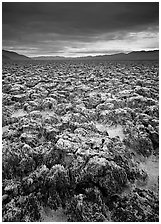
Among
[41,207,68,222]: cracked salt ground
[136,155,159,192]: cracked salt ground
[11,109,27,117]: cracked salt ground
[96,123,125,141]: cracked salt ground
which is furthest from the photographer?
[11,109,27,117]: cracked salt ground

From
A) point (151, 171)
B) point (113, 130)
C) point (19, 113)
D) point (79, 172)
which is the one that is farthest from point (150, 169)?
point (19, 113)

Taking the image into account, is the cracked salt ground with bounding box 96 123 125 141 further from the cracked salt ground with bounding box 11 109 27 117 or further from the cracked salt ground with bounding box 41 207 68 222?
the cracked salt ground with bounding box 11 109 27 117

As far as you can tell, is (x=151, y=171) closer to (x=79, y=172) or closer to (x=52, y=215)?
(x=79, y=172)

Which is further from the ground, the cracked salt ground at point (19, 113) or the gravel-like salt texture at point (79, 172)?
the cracked salt ground at point (19, 113)

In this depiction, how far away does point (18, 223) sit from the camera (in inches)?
175

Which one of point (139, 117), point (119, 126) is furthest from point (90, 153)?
point (139, 117)

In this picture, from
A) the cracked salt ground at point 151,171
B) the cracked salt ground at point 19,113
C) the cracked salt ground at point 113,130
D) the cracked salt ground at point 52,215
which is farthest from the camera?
the cracked salt ground at point 19,113

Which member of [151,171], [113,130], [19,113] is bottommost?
[151,171]

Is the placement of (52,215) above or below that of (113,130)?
below

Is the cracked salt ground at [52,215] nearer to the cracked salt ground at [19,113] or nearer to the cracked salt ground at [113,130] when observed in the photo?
the cracked salt ground at [113,130]

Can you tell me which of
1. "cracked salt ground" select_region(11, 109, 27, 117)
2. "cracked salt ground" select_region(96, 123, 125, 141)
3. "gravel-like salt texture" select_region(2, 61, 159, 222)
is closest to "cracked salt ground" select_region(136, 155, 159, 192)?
"gravel-like salt texture" select_region(2, 61, 159, 222)

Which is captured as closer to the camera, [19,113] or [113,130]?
[113,130]

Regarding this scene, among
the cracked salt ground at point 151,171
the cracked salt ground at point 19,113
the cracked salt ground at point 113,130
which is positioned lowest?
the cracked salt ground at point 151,171

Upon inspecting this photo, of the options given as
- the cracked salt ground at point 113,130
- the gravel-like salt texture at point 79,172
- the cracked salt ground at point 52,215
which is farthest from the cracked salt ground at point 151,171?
the cracked salt ground at point 52,215
